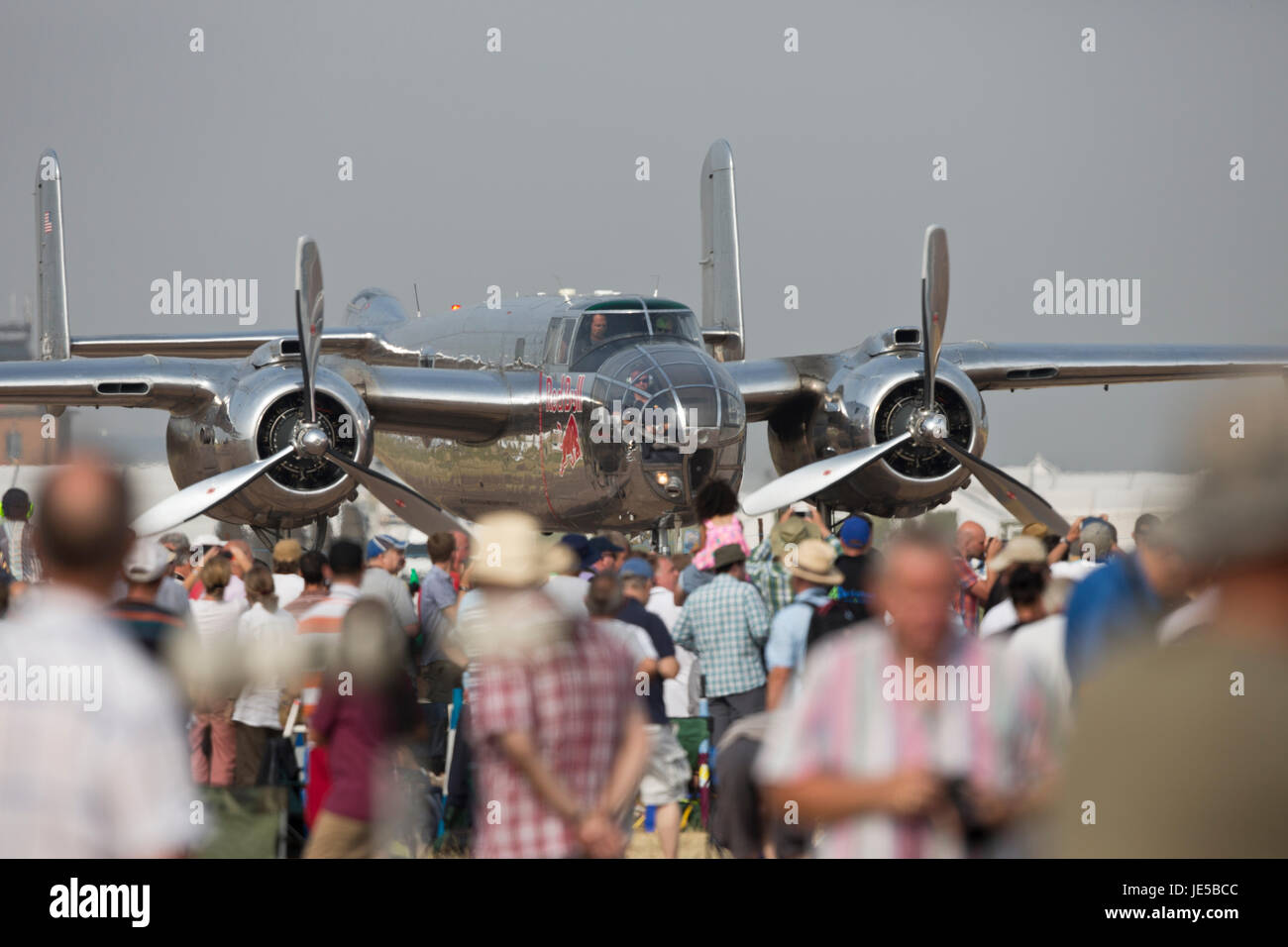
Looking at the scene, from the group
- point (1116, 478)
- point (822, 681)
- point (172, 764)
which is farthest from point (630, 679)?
point (1116, 478)

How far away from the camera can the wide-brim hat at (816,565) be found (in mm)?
7871

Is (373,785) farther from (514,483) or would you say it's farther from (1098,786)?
(514,483)

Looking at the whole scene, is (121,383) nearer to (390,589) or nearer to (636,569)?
(390,589)

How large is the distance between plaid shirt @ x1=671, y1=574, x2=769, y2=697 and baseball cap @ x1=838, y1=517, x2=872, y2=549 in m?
0.61

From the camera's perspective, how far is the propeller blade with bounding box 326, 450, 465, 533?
1397cm

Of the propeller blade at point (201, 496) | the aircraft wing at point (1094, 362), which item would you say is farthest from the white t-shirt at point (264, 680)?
the aircraft wing at point (1094, 362)

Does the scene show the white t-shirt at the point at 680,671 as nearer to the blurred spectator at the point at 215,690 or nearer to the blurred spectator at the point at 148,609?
the blurred spectator at the point at 215,690

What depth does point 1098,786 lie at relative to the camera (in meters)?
2.97

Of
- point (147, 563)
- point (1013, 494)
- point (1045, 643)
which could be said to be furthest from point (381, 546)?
point (1013, 494)

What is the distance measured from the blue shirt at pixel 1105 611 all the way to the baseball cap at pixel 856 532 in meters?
2.83

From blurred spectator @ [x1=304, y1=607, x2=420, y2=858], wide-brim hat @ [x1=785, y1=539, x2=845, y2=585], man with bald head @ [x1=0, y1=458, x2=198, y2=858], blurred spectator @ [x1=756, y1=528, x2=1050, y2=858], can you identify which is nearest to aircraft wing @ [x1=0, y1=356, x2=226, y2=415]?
wide-brim hat @ [x1=785, y1=539, x2=845, y2=585]

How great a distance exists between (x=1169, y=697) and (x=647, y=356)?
12863 millimetres

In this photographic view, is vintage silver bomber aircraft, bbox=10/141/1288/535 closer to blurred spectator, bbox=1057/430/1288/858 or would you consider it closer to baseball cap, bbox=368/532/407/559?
baseball cap, bbox=368/532/407/559

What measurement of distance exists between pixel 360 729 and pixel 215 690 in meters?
1.97
